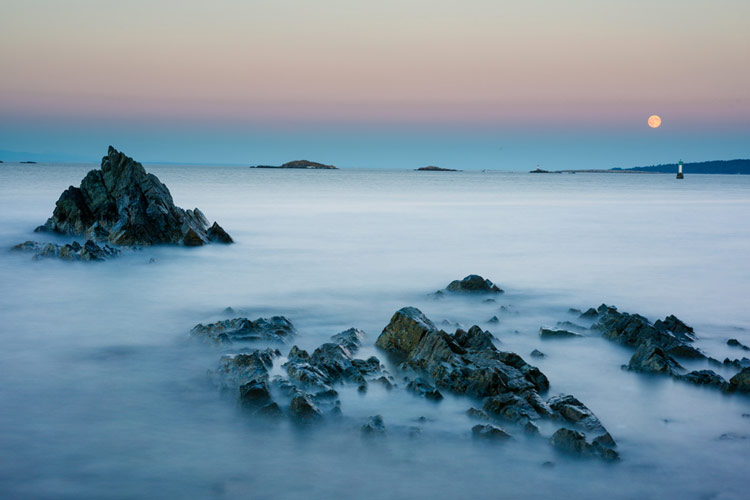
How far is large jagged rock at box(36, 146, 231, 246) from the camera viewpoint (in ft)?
65.1

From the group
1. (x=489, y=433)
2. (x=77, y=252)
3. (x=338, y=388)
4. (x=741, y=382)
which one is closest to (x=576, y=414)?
(x=489, y=433)

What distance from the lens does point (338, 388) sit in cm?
718

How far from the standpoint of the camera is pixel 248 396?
6707mm

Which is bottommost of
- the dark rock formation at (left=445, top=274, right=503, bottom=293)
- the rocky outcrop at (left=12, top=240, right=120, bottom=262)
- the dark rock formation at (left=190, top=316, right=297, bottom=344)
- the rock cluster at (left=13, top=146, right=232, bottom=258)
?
the dark rock formation at (left=190, top=316, right=297, bottom=344)

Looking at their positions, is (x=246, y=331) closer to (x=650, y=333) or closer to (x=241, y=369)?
(x=241, y=369)

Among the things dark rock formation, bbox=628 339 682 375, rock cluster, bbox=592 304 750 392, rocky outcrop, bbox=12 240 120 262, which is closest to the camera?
rock cluster, bbox=592 304 750 392

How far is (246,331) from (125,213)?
12.7 meters

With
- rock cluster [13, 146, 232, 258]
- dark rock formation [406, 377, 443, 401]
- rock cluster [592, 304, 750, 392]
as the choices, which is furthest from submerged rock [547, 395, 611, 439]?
rock cluster [13, 146, 232, 258]

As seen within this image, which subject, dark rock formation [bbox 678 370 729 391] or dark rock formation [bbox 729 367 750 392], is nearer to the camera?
dark rock formation [bbox 729 367 750 392]

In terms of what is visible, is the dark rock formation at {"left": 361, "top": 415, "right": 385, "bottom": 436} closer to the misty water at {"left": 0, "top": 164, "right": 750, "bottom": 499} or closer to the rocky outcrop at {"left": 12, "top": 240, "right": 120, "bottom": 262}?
the misty water at {"left": 0, "top": 164, "right": 750, "bottom": 499}

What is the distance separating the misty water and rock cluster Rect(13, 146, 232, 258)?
120 centimetres

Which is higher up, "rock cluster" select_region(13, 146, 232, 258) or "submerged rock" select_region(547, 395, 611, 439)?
"rock cluster" select_region(13, 146, 232, 258)

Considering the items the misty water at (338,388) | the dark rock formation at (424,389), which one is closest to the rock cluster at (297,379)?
the misty water at (338,388)

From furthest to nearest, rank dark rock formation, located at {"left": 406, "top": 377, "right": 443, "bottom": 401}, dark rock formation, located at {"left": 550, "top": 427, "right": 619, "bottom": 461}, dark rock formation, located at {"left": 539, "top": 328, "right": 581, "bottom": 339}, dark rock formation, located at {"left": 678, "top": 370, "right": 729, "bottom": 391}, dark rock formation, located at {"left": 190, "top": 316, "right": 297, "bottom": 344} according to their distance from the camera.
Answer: dark rock formation, located at {"left": 539, "top": 328, "right": 581, "bottom": 339} → dark rock formation, located at {"left": 190, "top": 316, "right": 297, "bottom": 344} → dark rock formation, located at {"left": 678, "top": 370, "right": 729, "bottom": 391} → dark rock formation, located at {"left": 406, "top": 377, "right": 443, "bottom": 401} → dark rock formation, located at {"left": 550, "top": 427, "right": 619, "bottom": 461}
